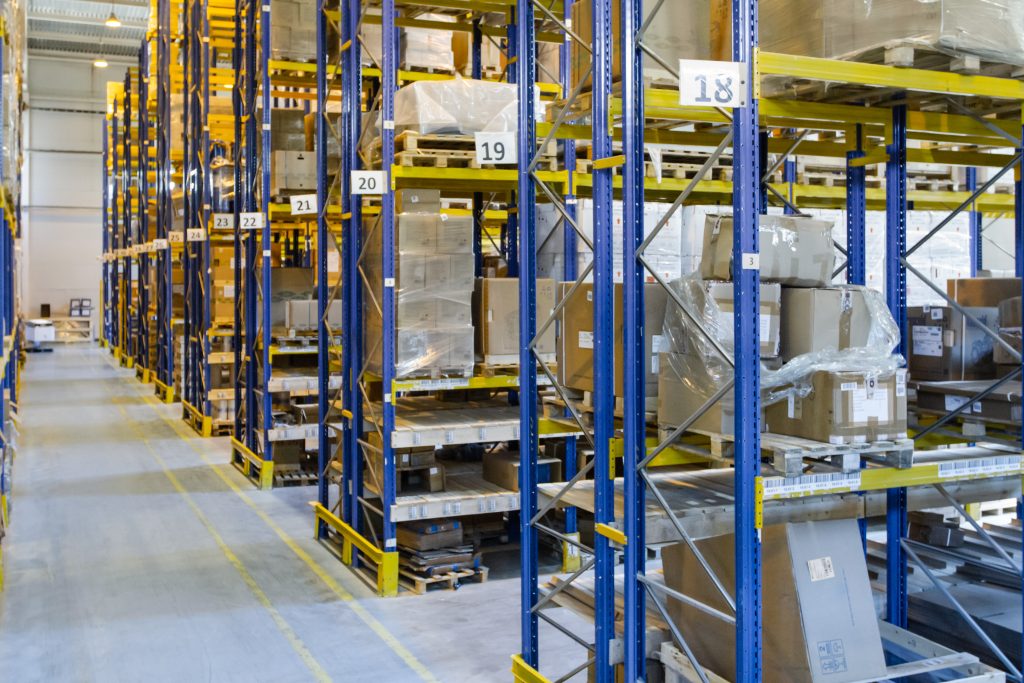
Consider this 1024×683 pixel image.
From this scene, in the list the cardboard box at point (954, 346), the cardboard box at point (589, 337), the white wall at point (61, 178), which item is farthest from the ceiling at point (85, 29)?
the cardboard box at point (954, 346)

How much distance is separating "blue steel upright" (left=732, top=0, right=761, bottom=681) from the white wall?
1425 inches

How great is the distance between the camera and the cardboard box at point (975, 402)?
543 centimetres

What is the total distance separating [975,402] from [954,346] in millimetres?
376

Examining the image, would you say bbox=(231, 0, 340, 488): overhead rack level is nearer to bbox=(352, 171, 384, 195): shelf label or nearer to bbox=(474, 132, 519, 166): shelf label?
bbox=(352, 171, 384, 195): shelf label

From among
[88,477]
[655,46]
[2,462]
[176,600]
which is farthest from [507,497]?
[88,477]

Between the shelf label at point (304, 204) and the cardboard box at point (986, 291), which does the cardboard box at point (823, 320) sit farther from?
the shelf label at point (304, 204)

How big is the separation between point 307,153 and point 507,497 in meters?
5.28

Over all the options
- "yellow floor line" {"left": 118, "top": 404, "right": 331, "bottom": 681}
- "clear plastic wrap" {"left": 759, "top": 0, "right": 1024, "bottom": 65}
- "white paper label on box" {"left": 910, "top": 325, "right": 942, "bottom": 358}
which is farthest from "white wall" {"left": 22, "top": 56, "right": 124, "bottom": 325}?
"clear plastic wrap" {"left": 759, "top": 0, "right": 1024, "bottom": 65}

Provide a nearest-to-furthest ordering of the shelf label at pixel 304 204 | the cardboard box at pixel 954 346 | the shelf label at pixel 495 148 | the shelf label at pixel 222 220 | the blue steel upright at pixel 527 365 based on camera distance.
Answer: the blue steel upright at pixel 527 365, the cardboard box at pixel 954 346, the shelf label at pixel 495 148, the shelf label at pixel 304 204, the shelf label at pixel 222 220

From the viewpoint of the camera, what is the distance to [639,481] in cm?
461

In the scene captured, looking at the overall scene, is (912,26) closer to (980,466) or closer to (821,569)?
(980,466)

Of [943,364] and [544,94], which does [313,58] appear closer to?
[544,94]

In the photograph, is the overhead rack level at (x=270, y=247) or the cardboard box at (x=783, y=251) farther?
the overhead rack level at (x=270, y=247)

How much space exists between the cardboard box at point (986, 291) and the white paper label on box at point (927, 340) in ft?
1.38
